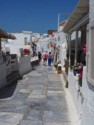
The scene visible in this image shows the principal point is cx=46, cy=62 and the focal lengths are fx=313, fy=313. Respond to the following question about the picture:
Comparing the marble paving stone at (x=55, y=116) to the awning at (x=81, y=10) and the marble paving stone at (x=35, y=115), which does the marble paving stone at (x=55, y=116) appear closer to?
the marble paving stone at (x=35, y=115)

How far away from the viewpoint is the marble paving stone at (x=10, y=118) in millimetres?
8328

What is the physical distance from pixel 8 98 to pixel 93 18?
7.30 m

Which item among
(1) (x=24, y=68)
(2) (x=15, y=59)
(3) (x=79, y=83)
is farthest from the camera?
(1) (x=24, y=68)

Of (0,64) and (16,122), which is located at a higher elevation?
(0,64)

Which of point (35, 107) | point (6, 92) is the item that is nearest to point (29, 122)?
point (35, 107)

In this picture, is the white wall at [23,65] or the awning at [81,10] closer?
the awning at [81,10]

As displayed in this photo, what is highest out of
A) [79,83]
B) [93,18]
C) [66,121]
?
[93,18]

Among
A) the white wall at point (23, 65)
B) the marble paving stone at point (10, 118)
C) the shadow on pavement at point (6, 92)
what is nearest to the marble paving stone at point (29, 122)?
the marble paving stone at point (10, 118)

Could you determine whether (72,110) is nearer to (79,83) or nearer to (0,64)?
(79,83)

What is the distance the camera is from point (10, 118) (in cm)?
876

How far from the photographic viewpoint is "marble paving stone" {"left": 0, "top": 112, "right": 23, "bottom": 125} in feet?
27.3

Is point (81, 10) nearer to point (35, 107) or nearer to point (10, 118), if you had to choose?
point (35, 107)

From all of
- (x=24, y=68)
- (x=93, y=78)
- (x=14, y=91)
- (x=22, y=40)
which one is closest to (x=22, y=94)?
(x=14, y=91)

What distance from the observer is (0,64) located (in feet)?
50.1
